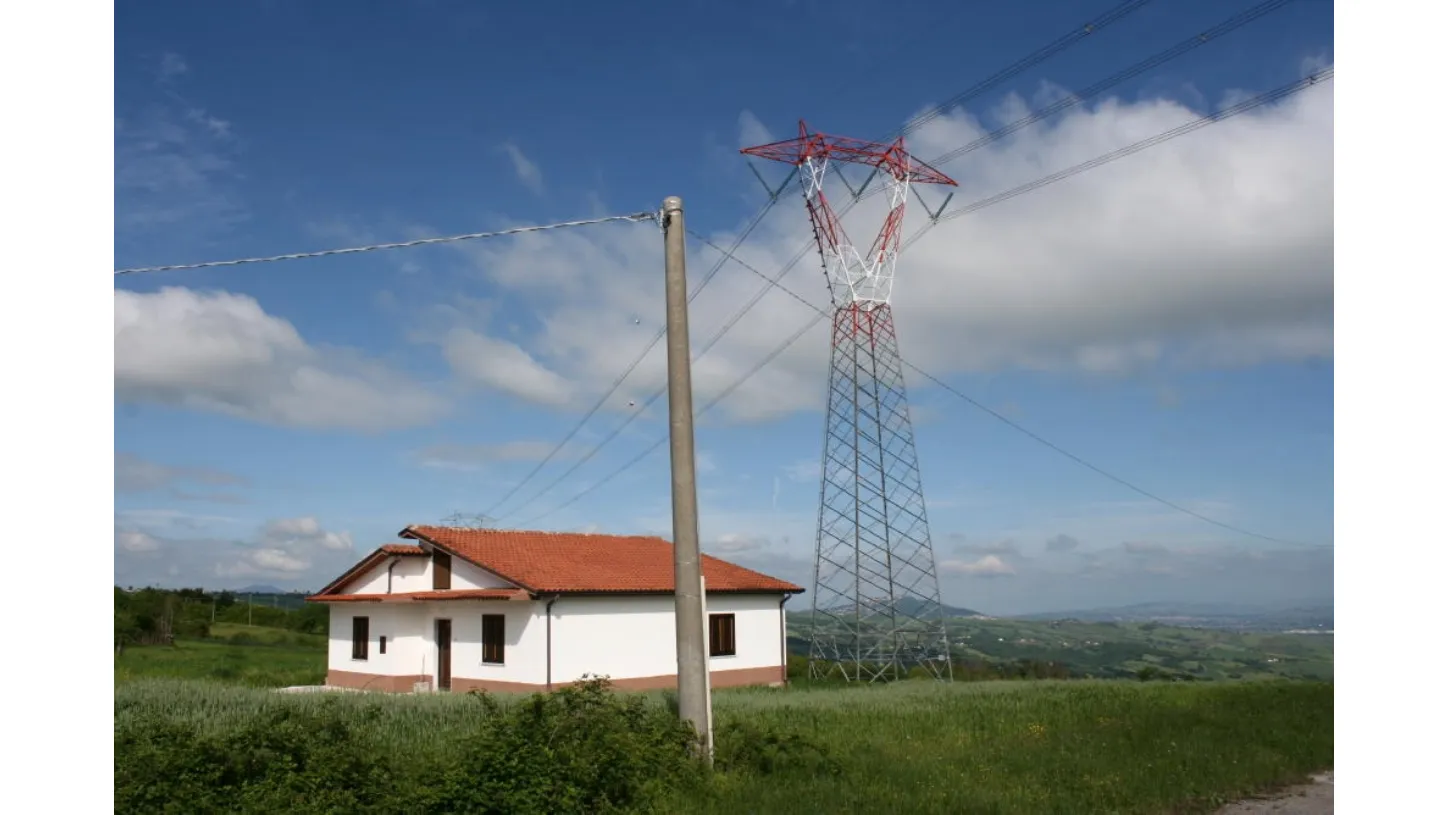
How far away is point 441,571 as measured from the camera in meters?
27.6

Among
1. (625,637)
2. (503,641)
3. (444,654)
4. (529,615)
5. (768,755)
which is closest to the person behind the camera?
(768,755)

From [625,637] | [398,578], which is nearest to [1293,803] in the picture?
[625,637]

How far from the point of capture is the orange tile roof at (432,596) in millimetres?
24406

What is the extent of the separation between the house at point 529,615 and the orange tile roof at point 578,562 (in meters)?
0.05

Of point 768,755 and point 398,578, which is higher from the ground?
point 398,578

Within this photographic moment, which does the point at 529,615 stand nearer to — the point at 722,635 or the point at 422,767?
the point at 722,635

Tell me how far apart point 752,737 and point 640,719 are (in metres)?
1.27

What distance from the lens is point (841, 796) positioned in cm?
977

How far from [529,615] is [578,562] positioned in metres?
3.52
